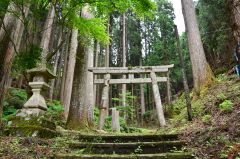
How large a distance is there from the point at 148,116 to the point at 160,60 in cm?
590

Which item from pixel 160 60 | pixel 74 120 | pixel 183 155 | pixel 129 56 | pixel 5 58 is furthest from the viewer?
pixel 129 56

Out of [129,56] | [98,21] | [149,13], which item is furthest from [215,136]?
[129,56]

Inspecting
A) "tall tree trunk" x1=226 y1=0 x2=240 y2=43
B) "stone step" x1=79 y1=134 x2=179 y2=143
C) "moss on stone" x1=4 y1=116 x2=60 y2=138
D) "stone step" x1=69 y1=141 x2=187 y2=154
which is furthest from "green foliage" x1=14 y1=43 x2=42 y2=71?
"tall tree trunk" x1=226 y1=0 x2=240 y2=43

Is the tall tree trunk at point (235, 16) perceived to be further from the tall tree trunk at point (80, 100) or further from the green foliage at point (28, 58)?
the tall tree trunk at point (80, 100)

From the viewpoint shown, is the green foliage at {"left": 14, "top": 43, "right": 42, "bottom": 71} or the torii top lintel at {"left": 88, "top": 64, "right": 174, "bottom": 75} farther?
the torii top lintel at {"left": 88, "top": 64, "right": 174, "bottom": 75}

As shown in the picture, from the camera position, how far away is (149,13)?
5.35m

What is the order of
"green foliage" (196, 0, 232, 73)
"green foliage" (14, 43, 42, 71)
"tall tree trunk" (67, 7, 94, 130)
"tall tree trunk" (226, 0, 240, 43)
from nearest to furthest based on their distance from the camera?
1. "tall tree trunk" (226, 0, 240, 43)
2. "green foliage" (14, 43, 42, 71)
3. "tall tree trunk" (67, 7, 94, 130)
4. "green foliage" (196, 0, 232, 73)

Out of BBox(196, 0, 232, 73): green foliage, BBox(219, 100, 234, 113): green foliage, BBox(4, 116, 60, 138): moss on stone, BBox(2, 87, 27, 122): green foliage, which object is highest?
BBox(196, 0, 232, 73): green foliage

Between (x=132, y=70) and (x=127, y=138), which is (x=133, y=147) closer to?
(x=127, y=138)

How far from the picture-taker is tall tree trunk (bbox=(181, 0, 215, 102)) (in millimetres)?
6768

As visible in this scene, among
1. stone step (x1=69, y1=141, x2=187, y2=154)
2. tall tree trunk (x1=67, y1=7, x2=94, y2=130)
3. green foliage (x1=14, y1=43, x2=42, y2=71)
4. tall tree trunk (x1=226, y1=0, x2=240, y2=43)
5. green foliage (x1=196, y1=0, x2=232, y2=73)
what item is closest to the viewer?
tall tree trunk (x1=226, y1=0, x2=240, y2=43)

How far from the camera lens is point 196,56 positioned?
23.7 feet

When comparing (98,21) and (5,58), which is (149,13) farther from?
(5,58)

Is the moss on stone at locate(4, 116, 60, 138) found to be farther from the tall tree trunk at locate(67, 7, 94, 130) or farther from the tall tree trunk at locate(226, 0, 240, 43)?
the tall tree trunk at locate(226, 0, 240, 43)
